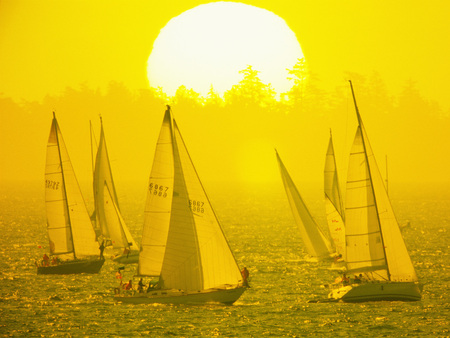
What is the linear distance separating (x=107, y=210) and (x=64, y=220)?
29.3 feet

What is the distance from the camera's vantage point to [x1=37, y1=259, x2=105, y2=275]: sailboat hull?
229 ft

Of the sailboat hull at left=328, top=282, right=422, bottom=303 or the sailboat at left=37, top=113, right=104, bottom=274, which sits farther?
the sailboat at left=37, top=113, right=104, bottom=274

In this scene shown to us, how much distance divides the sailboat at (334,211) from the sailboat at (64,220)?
50.2 ft

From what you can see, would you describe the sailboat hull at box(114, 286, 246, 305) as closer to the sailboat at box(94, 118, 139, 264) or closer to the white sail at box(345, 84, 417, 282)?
the white sail at box(345, 84, 417, 282)

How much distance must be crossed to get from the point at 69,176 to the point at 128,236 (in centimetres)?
1015

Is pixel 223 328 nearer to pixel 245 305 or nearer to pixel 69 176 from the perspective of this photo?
pixel 245 305

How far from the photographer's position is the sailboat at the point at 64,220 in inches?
2682

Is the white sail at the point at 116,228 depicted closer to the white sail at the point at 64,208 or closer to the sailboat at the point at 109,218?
the sailboat at the point at 109,218

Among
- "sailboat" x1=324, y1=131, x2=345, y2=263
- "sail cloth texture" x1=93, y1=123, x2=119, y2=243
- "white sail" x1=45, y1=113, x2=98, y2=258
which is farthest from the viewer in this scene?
"sail cloth texture" x1=93, y1=123, x2=119, y2=243

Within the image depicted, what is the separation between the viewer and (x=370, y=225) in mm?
55469

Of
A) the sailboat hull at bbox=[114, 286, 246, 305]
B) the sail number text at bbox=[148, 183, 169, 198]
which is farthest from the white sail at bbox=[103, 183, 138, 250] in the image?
the sail number text at bbox=[148, 183, 169, 198]

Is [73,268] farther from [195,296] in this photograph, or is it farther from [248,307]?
[195,296]

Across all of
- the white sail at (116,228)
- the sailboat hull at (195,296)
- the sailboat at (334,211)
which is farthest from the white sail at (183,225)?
the white sail at (116,228)

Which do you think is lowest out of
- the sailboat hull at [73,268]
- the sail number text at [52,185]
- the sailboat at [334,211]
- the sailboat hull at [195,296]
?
the sailboat hull at [195,296]
